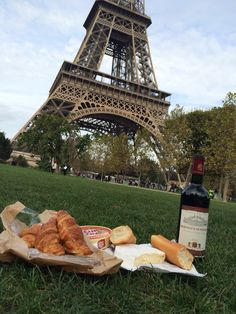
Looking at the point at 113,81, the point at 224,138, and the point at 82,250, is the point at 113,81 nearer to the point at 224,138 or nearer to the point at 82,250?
the point at 224,138

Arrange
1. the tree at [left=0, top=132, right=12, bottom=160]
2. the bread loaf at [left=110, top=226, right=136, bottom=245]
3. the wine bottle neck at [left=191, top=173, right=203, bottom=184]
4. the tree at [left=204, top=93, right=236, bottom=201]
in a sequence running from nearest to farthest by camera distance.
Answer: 1. the bread loaf at [left=110, top=226, right=136, bottom=245]
2. the wine bottle neck at [left=191, top=173, right=203, bottom=184]
3. the tree at [left=204, top=93, right=236, bottom=201]
4. the tree at [left=0, top=132, right=12, bottom=160]

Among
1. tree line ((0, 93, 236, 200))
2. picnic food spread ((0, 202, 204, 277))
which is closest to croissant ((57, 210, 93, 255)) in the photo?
picnic food spread ((0, 202, 204, 277))

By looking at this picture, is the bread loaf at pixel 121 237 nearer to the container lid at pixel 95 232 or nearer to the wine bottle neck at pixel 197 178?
the container lid at pixel 95 232

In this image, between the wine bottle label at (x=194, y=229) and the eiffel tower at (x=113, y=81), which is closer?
the wine bottle label at (x=194, y=229)

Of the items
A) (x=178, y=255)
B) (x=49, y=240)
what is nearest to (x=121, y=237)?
(x=178, y=255)

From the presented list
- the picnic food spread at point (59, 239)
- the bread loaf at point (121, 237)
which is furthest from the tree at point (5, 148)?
the picnic food spread at point (59, 239)

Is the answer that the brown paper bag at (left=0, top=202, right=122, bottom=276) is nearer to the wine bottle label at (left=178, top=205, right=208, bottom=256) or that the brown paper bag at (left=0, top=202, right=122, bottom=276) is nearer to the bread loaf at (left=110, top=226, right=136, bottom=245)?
the bread loaf at (left=110, top=226, right=136, bottom=245)
